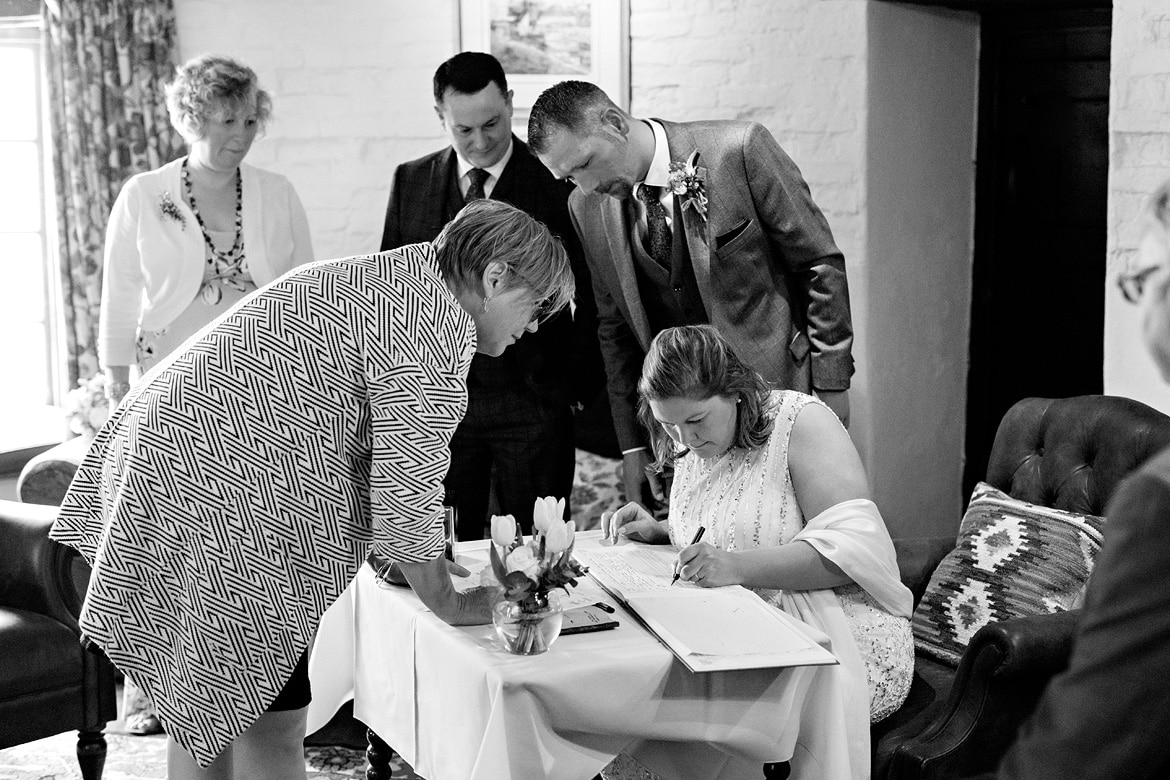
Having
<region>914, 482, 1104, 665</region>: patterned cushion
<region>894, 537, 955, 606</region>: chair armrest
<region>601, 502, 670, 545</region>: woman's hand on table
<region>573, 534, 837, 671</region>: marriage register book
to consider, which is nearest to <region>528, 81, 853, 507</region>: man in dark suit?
<region>601, 502, 670, 545</region>: woman's hand on table

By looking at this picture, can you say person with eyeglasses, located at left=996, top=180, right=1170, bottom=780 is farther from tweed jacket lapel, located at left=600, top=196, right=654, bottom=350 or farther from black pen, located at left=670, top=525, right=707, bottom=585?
tweed jacket lapel, located at left=600, top=196, right=654, bottom=350

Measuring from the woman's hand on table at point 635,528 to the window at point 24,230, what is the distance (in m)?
2.80

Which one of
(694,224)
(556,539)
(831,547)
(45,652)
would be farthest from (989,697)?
(45,652)

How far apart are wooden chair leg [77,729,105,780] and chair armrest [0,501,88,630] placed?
249 millimetres

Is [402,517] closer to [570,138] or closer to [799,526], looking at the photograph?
[799,526]

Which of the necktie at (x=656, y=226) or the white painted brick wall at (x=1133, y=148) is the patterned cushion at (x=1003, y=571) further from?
the necktie at (x=656, y=226)

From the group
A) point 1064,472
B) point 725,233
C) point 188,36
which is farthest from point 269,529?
point 188,36

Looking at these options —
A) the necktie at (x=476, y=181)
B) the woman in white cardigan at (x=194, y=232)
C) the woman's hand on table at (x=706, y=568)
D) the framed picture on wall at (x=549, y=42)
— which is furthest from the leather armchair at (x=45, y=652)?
the framed picture on wall at (x=549, y=42)

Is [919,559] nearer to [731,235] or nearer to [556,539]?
[731,235]

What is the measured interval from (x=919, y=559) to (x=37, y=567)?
2014 millimetres

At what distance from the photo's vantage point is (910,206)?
163 inches

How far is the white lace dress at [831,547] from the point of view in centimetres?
239

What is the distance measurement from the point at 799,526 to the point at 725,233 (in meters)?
0.80

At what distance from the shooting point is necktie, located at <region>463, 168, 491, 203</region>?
139 inches
